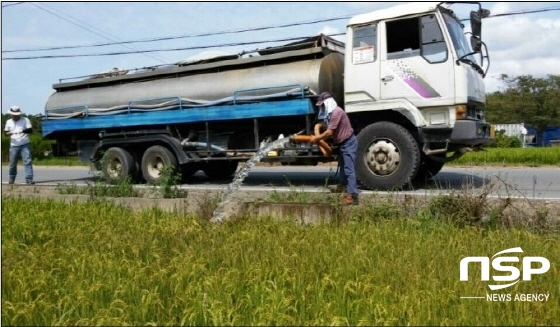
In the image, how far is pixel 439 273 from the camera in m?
3.34

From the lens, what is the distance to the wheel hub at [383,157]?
6.97 m

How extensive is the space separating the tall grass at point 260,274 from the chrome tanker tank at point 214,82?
11.1 feet

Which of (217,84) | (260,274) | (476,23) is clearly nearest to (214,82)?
(217,84)

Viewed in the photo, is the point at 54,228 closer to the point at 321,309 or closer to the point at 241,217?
the point at 241,217

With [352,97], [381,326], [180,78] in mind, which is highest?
[180,78]

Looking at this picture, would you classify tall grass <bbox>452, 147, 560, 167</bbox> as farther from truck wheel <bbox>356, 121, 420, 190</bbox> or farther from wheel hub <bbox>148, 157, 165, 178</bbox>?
wheel hub <bbox>148, 157, 165, 178</bbox>

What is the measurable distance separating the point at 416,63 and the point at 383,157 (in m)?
1.45

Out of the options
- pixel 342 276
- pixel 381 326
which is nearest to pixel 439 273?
pixel 342 276

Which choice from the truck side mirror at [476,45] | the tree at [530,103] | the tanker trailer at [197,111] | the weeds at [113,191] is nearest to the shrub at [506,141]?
the tree at [530,103]

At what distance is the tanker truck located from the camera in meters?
6.95

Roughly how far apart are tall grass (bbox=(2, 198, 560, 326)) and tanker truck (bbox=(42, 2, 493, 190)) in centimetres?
235

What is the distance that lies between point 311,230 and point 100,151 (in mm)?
6881

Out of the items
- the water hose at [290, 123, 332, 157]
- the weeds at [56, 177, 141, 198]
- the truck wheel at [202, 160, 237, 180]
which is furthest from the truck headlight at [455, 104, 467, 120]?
the truck wheel at [202, 160, 237, 180]

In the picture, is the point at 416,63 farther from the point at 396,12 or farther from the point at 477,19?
the point at 477,19
